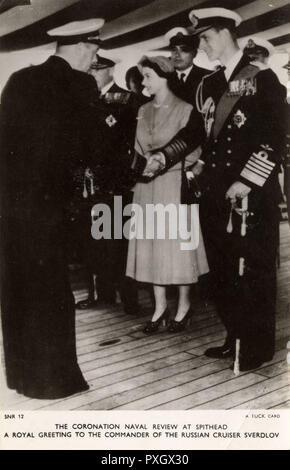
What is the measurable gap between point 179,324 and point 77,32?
142 cm

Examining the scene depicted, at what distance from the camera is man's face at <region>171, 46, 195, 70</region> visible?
2789mm

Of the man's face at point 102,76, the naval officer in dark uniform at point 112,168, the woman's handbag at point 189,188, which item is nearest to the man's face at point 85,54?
the naval officer in dark uniform at point 112,168

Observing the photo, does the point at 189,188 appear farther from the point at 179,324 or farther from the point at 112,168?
the point at 179,324

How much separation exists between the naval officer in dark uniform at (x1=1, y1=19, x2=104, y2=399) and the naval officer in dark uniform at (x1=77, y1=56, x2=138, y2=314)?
0.65 feet

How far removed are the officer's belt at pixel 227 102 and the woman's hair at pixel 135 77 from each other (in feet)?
1.59

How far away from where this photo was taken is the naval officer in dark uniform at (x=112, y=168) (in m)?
2.69

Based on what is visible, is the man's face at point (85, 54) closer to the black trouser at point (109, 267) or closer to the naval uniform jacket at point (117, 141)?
the naval uniform jacket at point (117, 141)

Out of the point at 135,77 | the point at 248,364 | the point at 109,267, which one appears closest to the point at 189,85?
the point at 135,77

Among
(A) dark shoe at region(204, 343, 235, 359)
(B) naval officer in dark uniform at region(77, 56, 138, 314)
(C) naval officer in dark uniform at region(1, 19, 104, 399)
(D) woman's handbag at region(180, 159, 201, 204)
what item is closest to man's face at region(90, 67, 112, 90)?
(B) naval officer in dark uniform at region(77, 56, 138, 314)

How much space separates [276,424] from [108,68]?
1648mm

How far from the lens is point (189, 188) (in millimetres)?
2848

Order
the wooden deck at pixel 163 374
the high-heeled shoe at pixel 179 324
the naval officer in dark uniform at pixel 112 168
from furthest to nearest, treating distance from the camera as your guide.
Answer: the high-heeled shoe at pixel 179 324
the naval officer in dark uniform at pixel 112 168
the wooden deck at pixel 163 374

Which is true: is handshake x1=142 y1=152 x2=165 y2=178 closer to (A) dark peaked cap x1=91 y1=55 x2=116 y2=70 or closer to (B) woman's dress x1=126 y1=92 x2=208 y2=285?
(B) woman's dress x1=126 y1=92 x2=208 y2=285
